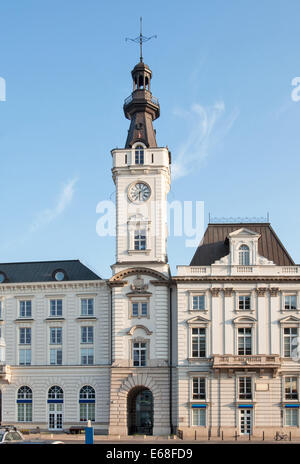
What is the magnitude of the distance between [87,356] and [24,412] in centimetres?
934

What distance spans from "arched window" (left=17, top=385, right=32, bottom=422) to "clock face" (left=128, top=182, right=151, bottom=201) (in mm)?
24627

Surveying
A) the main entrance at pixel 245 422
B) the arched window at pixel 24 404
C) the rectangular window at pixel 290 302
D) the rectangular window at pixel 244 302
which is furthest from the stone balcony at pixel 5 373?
the rectangular window at pixel 290 302

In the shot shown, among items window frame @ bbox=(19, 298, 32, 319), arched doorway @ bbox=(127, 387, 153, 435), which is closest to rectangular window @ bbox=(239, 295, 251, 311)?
arched doorway @ bbox=(127, 387, 153, 435)

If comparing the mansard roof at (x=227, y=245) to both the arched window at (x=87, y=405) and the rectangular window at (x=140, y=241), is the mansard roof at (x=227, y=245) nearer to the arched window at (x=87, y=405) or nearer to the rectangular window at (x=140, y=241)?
the rectangular window at (x=140, y=241)

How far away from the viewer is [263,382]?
63.9 m

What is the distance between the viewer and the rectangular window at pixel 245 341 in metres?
65.2

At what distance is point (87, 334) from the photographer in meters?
70.1

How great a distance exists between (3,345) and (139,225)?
20.5 metres

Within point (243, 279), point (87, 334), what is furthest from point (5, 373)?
point (243, 279)

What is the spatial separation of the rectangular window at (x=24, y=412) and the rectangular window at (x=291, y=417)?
2785 centimetres

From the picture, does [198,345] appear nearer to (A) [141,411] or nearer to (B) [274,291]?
(B) [274,291]

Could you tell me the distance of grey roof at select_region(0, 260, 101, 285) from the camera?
7294 centimetres

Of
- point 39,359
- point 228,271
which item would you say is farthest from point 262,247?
point 39,359

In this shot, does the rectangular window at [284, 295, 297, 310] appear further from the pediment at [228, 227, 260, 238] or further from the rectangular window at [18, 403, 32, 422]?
the rectangular window at [18, 403, 32, 422]
